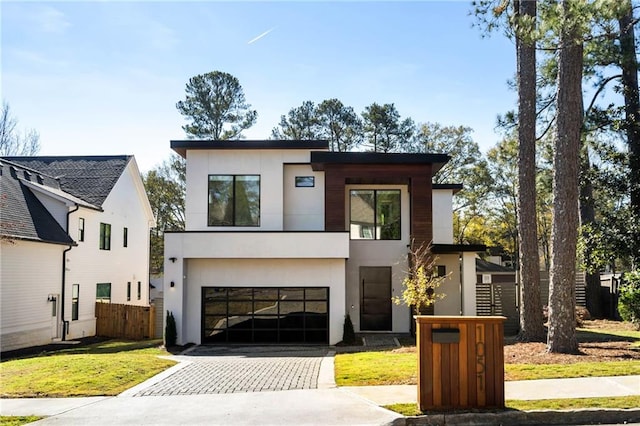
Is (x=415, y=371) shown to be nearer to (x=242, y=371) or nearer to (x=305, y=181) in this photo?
(x=242, y=371)

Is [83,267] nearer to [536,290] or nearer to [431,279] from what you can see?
[431,279]

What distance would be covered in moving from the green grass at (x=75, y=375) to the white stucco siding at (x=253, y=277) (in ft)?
14.0

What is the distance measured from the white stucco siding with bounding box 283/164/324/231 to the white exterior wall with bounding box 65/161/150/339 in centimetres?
939

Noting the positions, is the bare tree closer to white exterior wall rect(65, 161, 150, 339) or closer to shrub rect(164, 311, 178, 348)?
white exterior wall rect(65, 161, 150, 339)

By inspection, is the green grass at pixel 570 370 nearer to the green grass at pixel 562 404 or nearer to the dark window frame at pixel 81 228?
the green grass at pixel 562 404

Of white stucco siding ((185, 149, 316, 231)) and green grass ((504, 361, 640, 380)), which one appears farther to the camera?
white stucco siding ((185, 149, 316, 231))

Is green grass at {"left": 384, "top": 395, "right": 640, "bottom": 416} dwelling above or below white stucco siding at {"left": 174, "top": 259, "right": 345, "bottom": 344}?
below

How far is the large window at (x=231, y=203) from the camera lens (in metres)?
20.5

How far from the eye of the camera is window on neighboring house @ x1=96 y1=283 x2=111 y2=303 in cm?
2564

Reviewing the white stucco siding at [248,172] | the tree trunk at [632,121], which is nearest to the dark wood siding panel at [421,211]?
the white stucco siding at [248,172]

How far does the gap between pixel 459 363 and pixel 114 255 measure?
2301cm

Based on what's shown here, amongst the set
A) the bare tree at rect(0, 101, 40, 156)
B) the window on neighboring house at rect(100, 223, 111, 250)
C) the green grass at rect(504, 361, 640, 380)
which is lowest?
the green grass at rect(504, 361, 640, 380)

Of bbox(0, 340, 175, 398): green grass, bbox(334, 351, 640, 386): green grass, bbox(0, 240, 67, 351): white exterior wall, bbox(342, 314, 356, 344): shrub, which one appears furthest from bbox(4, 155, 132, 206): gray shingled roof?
bbox(334, 351, 640, 386): green grass

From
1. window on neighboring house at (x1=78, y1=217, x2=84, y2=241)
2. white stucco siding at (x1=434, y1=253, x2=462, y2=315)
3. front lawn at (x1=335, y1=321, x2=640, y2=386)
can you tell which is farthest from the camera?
window on neighboring house at (x1=78, y1=217, x2=84, y2=241)
